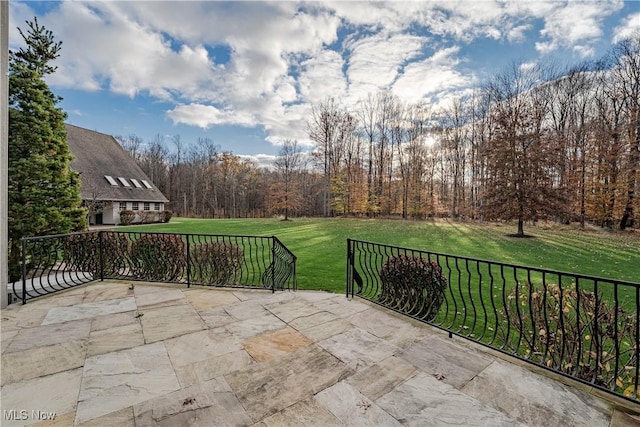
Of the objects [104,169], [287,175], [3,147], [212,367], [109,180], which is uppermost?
[104,169]

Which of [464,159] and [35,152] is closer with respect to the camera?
[35,152]

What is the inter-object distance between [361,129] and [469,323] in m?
26.7

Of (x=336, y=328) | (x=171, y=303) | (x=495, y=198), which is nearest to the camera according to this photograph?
(x=336, y=328)

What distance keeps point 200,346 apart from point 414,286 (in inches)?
111

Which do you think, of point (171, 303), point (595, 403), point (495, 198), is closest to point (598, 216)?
point (495, 198)

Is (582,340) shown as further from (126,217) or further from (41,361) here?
A: (126,217)

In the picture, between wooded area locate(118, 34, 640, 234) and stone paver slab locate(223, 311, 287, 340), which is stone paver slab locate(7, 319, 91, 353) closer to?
stone paver slab locate(223, 311, 287, 340)

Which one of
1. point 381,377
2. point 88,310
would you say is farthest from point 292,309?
point 88,310

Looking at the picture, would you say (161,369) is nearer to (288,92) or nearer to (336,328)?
(336,328)

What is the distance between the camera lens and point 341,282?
19.9 feet

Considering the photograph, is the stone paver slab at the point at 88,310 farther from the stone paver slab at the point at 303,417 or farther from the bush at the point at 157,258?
the stone paver slab at the point at 303,417

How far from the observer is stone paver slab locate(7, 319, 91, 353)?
8.93ft

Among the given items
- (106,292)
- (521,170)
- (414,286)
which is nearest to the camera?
(414,286)

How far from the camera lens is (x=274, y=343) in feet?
9.08
